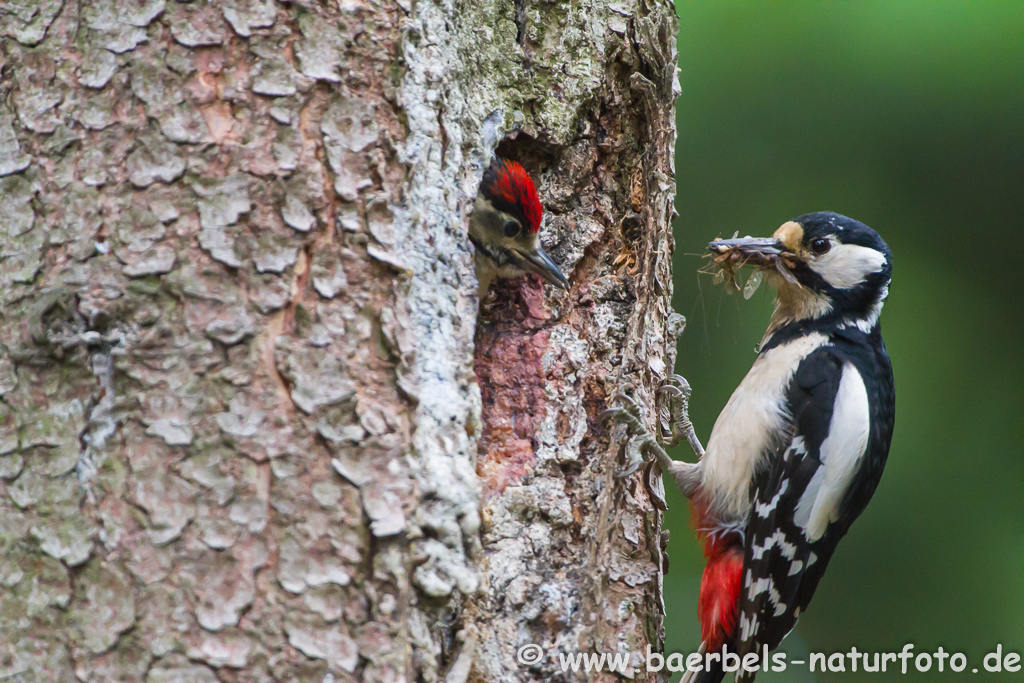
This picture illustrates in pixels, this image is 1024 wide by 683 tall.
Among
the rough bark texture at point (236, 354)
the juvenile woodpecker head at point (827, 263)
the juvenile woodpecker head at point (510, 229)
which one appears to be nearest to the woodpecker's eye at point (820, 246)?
the juvenile woodpecker head at point (827, 263)

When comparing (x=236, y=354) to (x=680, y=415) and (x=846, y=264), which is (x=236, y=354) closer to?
(x=680, y=415)

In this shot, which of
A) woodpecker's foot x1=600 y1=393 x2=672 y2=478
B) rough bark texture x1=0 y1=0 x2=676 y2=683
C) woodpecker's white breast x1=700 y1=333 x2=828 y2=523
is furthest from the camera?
woodpecker's white breast x1=700 y1=333 x2=828 y2=523

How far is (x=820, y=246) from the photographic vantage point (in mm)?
2635

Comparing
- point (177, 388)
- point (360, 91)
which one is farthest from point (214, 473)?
point (360, 91)

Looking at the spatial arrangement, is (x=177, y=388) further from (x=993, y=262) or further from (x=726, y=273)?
(x=993, y=262)

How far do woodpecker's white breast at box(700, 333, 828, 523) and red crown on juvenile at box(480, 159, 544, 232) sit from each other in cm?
88

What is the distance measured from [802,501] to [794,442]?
0.55 feet

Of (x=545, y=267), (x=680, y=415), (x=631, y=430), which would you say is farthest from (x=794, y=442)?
(x=545, y=267)

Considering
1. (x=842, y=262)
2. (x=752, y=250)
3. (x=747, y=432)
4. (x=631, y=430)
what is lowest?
(x=747, y=432)

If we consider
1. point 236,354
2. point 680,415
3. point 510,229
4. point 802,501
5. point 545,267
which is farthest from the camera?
point 680,415

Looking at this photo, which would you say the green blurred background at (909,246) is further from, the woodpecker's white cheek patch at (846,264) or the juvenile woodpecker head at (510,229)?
the juvenile woodpecker head at (510,229)

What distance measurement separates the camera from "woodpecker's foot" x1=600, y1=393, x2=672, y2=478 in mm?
1916

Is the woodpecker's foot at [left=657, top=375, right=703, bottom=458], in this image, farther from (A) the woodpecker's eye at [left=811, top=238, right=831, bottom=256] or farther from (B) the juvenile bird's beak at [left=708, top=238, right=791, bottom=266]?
(A) the woodpecker's eye at [left=811, top=238, right=831, bottom=256]

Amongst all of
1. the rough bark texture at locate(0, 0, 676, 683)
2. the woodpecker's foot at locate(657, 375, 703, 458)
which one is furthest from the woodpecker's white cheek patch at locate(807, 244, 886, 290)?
the rough bark texture at locate(0, 0, 676, 683)
